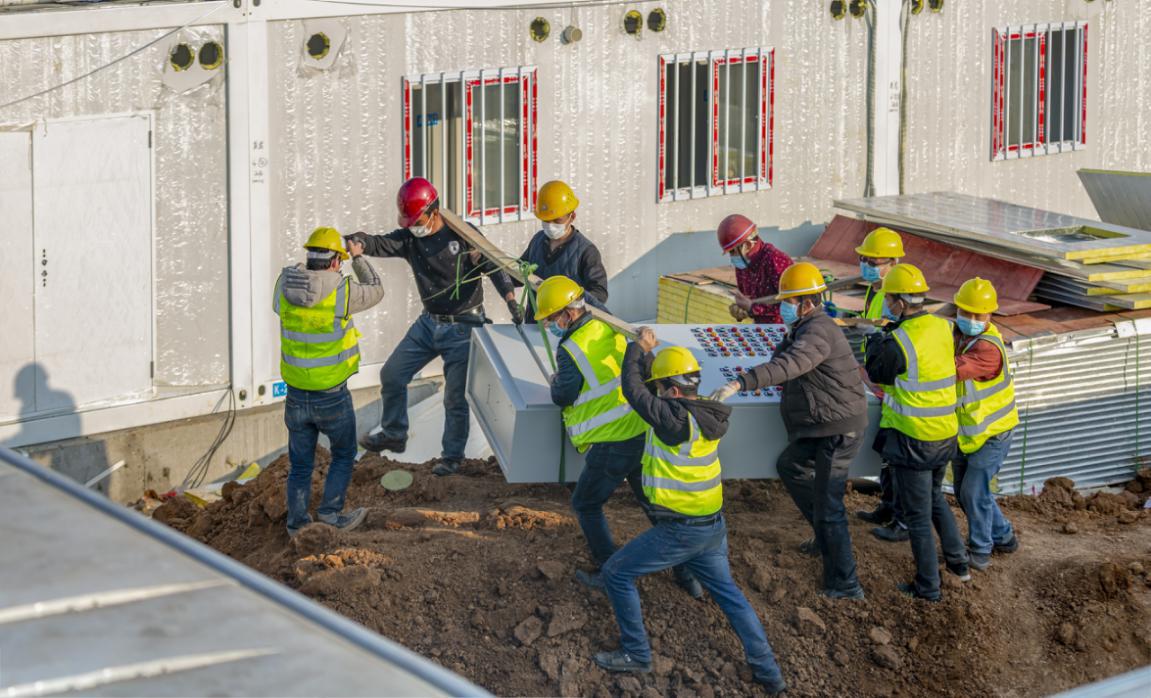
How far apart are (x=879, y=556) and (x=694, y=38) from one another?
605 cm

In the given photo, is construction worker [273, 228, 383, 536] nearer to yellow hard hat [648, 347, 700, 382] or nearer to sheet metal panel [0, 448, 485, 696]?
yellow hard hat [648, 347, 700, 382]

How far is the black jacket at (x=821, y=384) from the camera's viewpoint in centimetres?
856

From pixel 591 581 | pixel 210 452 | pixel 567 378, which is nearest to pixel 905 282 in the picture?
pixel 567 378

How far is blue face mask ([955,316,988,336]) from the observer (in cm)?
930

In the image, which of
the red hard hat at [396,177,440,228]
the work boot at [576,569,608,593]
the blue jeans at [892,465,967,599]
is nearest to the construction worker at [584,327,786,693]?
the work boot at [576,569,608,593]

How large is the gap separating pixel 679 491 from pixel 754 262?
2.92 m

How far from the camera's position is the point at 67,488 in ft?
18.6

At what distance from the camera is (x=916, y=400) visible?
891 centimetres

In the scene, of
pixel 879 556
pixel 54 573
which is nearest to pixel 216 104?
pixel 879 556

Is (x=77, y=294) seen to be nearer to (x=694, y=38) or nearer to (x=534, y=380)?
(x=534, y=380)

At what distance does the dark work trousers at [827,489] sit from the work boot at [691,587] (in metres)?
0.75

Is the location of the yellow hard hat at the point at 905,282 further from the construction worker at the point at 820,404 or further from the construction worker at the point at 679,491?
the construction worker at the point at 679,491

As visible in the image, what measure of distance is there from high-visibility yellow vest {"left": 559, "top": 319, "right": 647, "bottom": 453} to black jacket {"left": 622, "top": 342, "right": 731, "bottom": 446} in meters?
0.40

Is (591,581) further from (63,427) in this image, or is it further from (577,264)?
(63,427)
